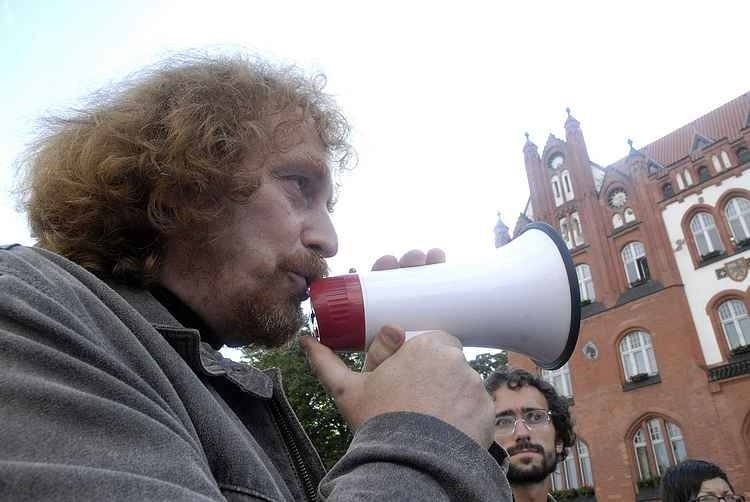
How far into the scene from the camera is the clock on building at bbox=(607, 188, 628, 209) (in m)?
19.5

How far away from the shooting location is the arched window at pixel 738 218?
16094 millimetres

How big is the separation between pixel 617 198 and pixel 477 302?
20.0 metres

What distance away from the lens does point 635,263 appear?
18625 mm

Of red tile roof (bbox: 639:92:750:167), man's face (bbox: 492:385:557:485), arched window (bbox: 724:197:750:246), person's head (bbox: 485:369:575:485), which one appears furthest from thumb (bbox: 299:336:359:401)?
red tile roof (bbox: 639:92:750:167)

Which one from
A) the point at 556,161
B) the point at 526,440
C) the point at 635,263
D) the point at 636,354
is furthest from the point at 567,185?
the point at 526,440

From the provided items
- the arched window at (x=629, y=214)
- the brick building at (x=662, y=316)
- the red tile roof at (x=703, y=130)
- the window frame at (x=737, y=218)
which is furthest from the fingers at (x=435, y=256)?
the red tile roof at (x=703, y=130)

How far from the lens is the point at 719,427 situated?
1493cm

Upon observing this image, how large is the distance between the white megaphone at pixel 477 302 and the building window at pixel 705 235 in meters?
17.3

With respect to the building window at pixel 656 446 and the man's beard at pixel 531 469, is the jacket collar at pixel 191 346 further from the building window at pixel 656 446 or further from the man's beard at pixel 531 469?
the building window at pixel 656 446

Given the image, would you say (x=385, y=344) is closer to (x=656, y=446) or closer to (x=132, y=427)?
(x=132, y=427)

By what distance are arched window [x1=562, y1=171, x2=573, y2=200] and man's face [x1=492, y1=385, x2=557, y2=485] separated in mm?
17555

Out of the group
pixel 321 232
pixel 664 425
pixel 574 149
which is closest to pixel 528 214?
pixel 574 149

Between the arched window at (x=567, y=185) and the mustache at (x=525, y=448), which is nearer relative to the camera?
the mustache at (x=525, y=448)

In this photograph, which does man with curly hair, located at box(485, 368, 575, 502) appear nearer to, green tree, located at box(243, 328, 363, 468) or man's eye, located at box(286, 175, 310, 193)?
man's eye, located at box(286, 175, 310, 193)
